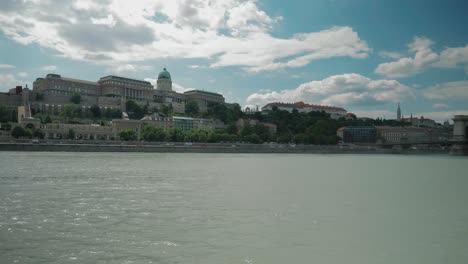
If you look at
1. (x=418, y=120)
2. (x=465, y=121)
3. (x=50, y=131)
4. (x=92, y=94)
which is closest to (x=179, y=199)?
(x=50, y=131)

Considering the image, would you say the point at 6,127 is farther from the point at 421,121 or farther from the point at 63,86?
the point at 421,121

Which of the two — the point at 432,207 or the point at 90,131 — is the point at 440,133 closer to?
the point at 90,131

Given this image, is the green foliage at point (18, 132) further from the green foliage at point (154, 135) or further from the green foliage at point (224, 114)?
the green foliage at point (224, 114)

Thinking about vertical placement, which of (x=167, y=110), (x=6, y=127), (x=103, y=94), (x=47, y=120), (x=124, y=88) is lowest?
(x=6, y=127)

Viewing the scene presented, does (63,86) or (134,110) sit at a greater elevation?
(63,86)

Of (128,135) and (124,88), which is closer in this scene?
(128,135)

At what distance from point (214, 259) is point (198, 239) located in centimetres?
111

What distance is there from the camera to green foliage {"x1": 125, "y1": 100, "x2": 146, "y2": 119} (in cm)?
8083

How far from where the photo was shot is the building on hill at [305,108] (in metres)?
116

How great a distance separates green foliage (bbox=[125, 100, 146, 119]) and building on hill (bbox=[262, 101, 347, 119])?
40518 millimetres

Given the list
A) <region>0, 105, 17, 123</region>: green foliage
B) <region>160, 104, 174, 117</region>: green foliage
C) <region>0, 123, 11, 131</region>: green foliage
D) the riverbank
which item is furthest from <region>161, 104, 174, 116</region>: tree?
<region>0, 123, 11, 131</region>: green foliage

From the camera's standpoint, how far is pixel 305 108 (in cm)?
11756

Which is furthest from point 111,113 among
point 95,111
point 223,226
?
point 223,226

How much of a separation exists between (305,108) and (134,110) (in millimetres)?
52746
